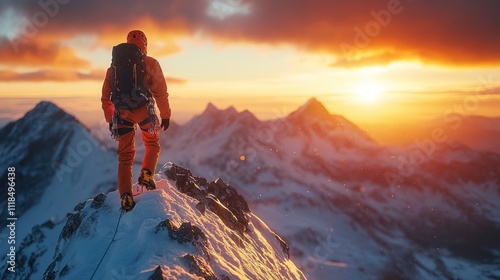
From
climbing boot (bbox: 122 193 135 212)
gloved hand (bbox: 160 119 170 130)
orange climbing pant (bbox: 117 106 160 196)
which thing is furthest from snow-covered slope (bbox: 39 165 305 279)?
gloved hand (bbox: 160 119 170 130)

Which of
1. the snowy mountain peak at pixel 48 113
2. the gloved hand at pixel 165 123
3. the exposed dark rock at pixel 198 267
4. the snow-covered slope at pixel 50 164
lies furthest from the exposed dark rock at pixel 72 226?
the snowy mountain peak at pixel 48 113

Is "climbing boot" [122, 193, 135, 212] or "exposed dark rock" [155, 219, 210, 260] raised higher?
"climbing boot" [122, 193, 135, 212]

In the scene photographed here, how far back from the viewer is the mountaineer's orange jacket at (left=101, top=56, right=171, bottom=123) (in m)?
11.3

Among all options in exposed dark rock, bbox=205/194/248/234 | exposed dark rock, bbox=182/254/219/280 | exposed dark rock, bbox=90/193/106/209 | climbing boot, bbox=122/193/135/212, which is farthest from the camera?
exposed dark rock, bbox=205/194/248/234

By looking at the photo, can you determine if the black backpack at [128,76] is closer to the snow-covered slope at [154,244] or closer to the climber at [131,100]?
the climber at [131,100]

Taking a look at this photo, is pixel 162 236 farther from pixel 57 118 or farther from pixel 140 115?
pixel 57 118

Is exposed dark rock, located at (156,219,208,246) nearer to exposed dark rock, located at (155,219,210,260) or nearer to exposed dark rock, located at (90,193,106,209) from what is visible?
exposed dark rock, located at (155,219,210,260)

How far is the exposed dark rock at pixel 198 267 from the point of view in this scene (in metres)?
9.67

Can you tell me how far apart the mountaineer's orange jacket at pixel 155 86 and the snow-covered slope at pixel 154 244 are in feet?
10.8

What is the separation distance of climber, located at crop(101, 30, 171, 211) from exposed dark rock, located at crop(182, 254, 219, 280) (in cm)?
325

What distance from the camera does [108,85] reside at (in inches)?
460

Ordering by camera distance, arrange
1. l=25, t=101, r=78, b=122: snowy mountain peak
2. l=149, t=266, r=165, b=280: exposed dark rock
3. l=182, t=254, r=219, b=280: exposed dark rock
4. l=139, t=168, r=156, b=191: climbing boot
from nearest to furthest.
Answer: l=149, t=266, r=165, b=280: exposed dark rock < l=182, t=254, r=219, b=280: exposed dark rock < l=139, t=168, r=156, b=191: climbing boot < l=25, t=101, r=78, b=122: snowy mountain peak

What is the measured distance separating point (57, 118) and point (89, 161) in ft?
121

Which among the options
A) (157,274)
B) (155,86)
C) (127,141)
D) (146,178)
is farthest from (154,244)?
(155,86)
